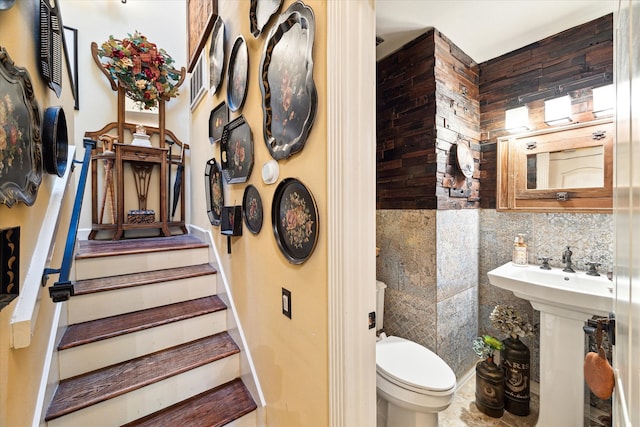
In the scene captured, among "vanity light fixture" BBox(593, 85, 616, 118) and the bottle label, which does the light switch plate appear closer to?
the bottle label

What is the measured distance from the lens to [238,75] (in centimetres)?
158

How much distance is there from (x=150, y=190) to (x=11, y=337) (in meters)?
2.60

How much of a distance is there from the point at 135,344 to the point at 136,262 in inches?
25.6

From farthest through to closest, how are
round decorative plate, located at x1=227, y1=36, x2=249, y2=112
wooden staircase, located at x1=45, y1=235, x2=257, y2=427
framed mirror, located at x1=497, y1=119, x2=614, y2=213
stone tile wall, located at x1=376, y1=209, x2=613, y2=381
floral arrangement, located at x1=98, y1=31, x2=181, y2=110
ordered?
floral arrangement, located at x1=98, y1=31, x2=181, y2=110 → stone tile wall, located at x1=376, y1=209, x2=613, y2=381 → framed mirror, located at x1=497, y1=119, x2=614, y2=213 → round decorative plate, located at x1=227, y1=36, x2=249, y2=112 → wooden staircase, located at x1=45, y1=235, x2=257, y2=427

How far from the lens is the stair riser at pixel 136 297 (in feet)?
5.10

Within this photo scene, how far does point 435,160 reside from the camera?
6.10 ft

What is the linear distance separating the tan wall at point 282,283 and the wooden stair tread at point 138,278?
12.6 inches

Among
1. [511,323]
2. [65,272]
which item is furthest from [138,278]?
[511,323]

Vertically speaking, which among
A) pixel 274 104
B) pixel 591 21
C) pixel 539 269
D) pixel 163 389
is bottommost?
pixel 163 389

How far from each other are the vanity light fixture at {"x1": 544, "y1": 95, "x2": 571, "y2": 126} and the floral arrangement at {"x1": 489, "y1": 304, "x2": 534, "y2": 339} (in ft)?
4.79

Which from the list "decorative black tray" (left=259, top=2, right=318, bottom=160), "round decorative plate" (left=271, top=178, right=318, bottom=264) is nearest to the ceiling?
"decorative black tray" (left=259, top=2, right=318, bottom=160)

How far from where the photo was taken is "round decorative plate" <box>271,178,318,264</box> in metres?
0.99

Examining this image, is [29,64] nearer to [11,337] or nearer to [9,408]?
[11,337]

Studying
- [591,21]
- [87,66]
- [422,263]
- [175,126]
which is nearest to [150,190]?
[175,126]
